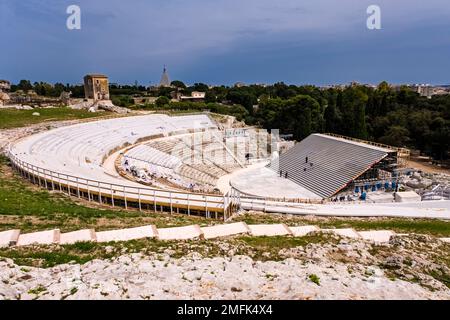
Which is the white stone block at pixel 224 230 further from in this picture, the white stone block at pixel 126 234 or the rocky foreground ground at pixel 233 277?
the white stone block at pixel 126 234

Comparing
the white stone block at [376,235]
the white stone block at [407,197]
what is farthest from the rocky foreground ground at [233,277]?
the white stone block at [407,197]

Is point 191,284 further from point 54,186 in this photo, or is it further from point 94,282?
point 54,186

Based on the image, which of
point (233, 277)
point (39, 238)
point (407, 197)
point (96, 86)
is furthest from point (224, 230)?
point (96, 86)

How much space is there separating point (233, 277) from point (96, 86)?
71027mm

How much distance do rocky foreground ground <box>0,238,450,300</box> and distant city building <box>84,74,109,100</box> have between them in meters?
67.9

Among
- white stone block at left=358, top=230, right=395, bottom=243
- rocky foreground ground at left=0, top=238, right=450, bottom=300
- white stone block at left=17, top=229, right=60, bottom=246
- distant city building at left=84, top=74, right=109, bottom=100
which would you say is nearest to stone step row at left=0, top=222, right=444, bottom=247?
white stone block at left=17, top=229, right=60, bottom=246

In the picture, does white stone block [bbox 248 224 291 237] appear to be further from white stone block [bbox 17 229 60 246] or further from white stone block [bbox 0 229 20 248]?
white stone block [bbox 0 229 20 248]

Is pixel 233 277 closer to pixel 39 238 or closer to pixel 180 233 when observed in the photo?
pixel 180 233

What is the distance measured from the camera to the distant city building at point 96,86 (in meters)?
69.0

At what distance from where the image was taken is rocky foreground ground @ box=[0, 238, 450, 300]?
6.54m

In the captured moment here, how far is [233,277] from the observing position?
290 inches

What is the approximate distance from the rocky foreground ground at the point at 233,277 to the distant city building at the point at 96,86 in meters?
67.9
